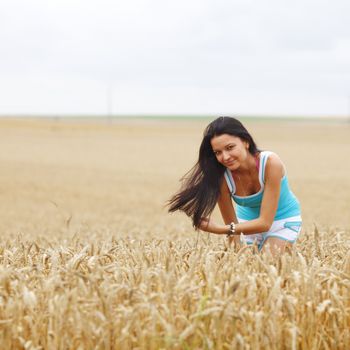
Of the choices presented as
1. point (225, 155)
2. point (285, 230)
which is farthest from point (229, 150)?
point (285, 230)

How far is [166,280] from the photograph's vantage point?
3678 mm

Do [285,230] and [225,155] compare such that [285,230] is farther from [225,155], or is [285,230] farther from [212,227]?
[225,155]

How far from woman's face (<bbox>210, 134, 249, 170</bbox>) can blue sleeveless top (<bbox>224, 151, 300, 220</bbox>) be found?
0.62 feet

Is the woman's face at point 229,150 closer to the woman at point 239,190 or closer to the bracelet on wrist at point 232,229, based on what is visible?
the woman at point 239,190

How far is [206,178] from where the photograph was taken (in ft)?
18.9

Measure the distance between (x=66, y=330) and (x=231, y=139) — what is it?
2404 mm

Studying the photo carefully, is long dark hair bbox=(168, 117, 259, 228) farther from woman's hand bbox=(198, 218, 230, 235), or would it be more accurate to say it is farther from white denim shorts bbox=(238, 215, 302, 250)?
white denim shorts bbox=(238, 215, 302, 250)

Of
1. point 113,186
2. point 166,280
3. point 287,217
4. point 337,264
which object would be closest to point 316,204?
point 113,186

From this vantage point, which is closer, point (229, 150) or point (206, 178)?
point (229, 150)

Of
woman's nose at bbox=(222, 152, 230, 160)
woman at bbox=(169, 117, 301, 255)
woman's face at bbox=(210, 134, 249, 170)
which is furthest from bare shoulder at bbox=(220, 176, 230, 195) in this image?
woman's nose at bbox=(222, 152, 230, 160)

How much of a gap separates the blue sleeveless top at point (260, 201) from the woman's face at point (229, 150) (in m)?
0.19

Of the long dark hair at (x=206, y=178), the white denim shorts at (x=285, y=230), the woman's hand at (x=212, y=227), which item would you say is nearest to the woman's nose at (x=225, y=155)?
the long dark hair at (x=206, y=178)

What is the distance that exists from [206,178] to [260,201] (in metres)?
0.48

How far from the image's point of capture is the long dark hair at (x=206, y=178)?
5.52 m
